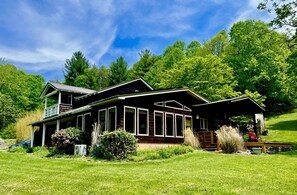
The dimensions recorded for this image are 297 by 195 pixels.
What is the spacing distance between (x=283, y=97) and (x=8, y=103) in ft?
118

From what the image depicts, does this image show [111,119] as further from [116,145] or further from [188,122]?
[188,122]

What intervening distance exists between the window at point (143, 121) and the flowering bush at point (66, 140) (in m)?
3.56

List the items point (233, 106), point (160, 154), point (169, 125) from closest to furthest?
1. point (160, 154)
2. point (169, 125)
3. point (233, 106)

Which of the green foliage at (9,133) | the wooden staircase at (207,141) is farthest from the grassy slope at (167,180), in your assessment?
the green foliage at (9,133)

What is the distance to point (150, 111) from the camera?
51.1 feet

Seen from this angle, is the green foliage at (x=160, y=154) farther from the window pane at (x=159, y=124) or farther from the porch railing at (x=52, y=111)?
the porch railing at (x=52, y=111)

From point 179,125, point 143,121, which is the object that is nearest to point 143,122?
point 143,121

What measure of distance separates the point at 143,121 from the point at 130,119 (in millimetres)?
979

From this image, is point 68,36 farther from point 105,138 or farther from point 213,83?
point 213,83

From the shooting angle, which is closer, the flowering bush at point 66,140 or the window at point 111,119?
the flowering bush at point 66,140

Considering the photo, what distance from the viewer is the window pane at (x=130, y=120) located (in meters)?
14.3

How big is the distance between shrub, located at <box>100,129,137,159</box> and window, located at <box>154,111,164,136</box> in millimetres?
4071

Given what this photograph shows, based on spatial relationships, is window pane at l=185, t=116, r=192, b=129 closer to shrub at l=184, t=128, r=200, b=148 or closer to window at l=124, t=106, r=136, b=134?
shrub at l=184, t=128, r=200, b=148

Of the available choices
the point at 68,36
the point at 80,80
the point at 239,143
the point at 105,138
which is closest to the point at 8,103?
the point at 80,80
